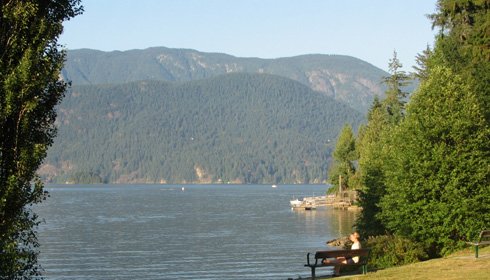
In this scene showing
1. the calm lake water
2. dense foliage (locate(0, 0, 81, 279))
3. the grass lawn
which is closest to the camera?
dense foliage (locate(0, 0, 81, 279))

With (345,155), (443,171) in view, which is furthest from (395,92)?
(443,171)

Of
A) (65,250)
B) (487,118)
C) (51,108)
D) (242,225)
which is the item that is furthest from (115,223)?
(51,108)

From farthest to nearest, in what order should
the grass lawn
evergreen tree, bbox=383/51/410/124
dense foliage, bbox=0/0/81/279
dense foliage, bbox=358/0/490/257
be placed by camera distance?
1. evergreen tree, bbox=383/51/410/124
2. dense foliage, bbox=358/0/490/257
3. the grass lawn
4. dense foliage, bbox=0/0/81/279

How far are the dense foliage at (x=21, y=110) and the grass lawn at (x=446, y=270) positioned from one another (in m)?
10.8

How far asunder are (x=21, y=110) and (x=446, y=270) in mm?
14420

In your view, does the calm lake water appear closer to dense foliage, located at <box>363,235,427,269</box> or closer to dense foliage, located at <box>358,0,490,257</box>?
dense foliage, located at <box>363,235,427,269</box>

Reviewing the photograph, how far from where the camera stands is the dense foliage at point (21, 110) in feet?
75.0

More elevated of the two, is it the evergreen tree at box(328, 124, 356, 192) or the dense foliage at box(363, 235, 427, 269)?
the evergreen tree at box(328, 124, 356, 192)

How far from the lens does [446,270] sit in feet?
86.0

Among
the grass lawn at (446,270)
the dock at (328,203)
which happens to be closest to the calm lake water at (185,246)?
the dock at (328,203)

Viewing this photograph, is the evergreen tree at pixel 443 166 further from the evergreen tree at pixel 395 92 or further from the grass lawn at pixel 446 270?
the evergreen tree at pixel 395 92

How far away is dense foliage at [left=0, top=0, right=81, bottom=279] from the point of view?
2288 centimetres

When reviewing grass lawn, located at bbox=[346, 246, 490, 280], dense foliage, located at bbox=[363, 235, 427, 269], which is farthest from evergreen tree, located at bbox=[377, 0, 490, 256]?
grass lawn, located at bbox=[346, 246, 490, 280]

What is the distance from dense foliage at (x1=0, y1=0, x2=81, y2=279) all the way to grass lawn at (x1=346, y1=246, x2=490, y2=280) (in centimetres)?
1076
